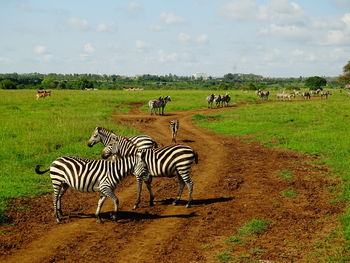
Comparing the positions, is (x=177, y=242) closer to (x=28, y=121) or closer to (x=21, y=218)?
(x=21, y=218)

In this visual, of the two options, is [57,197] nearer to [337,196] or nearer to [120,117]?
[337,196]

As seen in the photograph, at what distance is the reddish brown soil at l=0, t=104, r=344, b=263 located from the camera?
8477 millimetres

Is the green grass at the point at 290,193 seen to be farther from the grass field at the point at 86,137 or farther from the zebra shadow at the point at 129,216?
the zebra shadow at the point at 129,216

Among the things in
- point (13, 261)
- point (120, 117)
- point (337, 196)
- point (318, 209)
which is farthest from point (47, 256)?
point (120, 117)

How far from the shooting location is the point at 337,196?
12.5 metres

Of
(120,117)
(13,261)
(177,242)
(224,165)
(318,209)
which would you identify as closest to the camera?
(13,261)

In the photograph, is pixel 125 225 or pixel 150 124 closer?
pixel 125 225

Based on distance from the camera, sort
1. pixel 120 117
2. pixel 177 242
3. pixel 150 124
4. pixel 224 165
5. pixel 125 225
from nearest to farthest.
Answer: pixel 177 242
pixel 125 225
pixel 224 165
pixel 150 124
pixel 120 117

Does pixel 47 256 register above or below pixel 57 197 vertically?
below

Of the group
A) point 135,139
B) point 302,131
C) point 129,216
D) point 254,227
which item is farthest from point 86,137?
point 254,227

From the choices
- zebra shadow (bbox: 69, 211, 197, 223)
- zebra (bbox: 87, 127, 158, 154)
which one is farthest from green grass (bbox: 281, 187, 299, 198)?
zebra (bbox: 87, 127, 158, 154)

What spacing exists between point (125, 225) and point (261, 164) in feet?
29.6

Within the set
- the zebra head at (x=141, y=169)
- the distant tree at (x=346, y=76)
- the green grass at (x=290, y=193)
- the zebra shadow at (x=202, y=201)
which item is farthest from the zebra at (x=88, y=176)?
the distant tree at (x=346, y=76)

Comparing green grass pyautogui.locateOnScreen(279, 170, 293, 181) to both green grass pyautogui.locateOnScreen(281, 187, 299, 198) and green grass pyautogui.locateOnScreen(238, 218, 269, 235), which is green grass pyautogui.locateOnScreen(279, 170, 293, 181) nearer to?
green grass pyautogui.locateOnScreen(281, 187, 299, 198)
